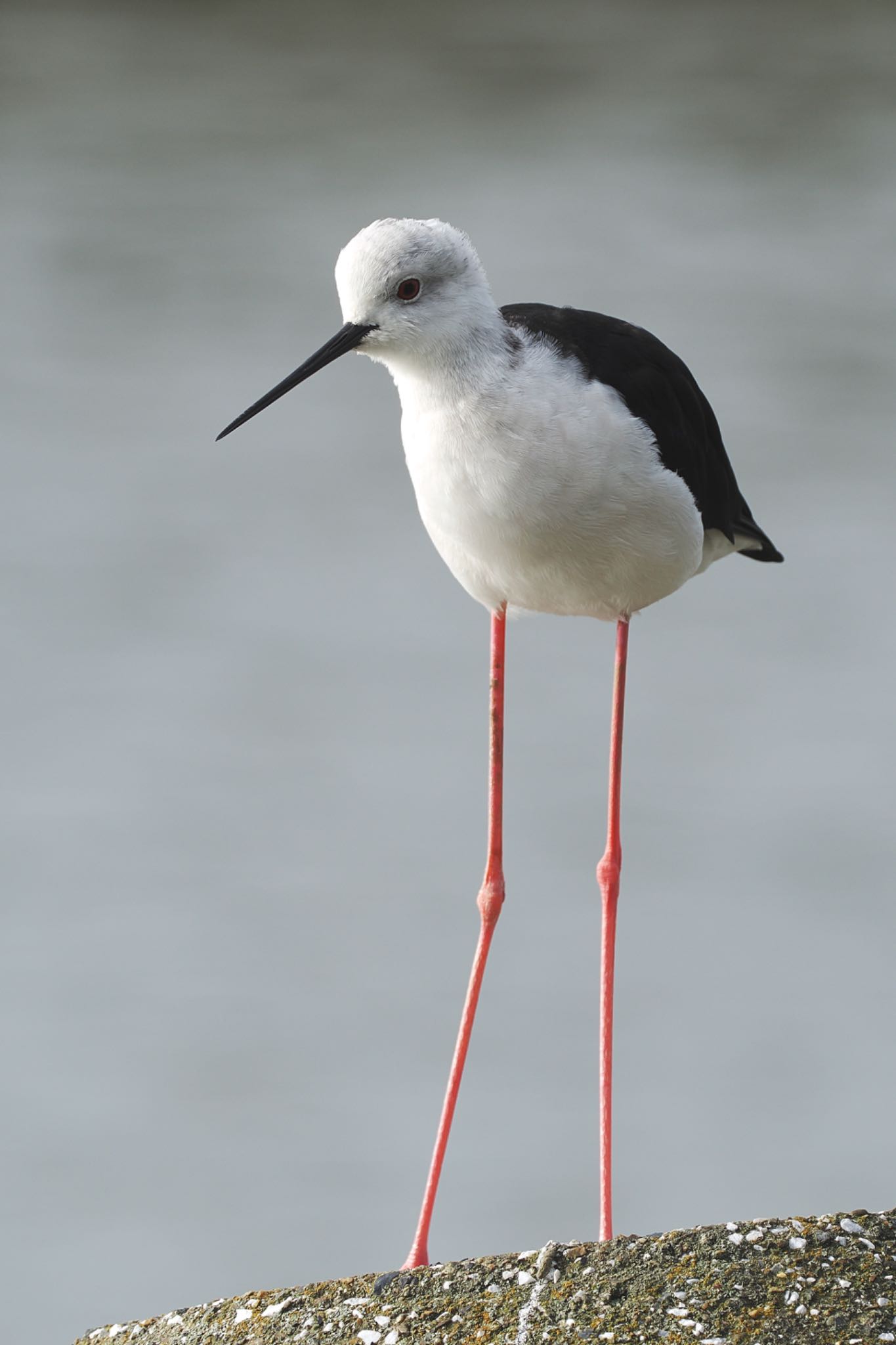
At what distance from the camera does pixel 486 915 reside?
2791mm

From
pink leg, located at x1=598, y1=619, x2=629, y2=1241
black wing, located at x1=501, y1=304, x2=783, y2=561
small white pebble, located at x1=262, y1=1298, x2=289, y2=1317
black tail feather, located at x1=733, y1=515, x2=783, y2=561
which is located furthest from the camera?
black tail feather, located at x1=733, y1=515, x2=783, y2=561

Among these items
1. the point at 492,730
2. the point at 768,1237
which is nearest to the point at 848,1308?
the point at 768,1237

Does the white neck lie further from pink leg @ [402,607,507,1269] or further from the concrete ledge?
the concrete ledge

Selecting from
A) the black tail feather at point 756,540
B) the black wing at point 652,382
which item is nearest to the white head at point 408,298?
the black wing at point 652,382

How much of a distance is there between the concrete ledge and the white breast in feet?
3.01

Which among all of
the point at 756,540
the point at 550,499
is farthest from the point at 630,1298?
the point at 756,540

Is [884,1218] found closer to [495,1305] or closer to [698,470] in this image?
[495,1305]

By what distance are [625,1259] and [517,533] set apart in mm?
957

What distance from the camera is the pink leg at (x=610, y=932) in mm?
2518

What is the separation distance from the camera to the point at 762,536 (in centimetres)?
291

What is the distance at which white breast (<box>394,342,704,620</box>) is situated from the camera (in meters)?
2.26

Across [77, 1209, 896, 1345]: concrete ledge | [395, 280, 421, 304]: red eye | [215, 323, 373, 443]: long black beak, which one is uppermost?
[395, 280, 421, 304]: red eye

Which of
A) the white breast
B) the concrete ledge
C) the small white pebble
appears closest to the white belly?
the white breast

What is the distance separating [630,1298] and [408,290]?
1.31 meters
